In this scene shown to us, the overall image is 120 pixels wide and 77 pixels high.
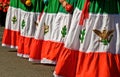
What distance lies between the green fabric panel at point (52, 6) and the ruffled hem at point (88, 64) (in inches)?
71.6

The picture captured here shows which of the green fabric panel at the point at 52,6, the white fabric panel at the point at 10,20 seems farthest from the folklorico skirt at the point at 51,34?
the white fabric panel at the point at 10,20

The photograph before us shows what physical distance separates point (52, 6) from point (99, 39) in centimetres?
221

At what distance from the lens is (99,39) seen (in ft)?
18.9

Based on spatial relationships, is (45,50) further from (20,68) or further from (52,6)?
(52,6)

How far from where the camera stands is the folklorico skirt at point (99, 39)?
18.7 feet

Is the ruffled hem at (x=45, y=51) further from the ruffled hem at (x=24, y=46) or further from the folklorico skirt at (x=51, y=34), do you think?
the ruffled hem at (x=24, y=46)

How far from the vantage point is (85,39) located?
5785mm

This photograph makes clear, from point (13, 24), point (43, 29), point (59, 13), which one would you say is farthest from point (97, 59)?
point (13, 24)

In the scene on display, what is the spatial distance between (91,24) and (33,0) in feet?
9.17

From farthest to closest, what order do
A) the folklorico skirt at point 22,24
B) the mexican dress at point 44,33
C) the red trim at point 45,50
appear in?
the folklorico skirt at point 22,24, the mexican dress at point 44,33, the red trim at point 45,50

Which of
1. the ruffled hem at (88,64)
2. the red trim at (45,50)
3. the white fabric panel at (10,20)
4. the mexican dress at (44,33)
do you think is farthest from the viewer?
the white fabric panel at (10,20)

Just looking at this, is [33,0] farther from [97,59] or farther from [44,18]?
[97,59]

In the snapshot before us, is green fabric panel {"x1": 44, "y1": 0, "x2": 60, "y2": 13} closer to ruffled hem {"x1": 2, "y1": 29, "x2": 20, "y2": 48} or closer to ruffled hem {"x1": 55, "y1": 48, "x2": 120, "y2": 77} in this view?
ruffled hem {"x1": 2, "y1": 29, "x2": 20, "y2": 48}

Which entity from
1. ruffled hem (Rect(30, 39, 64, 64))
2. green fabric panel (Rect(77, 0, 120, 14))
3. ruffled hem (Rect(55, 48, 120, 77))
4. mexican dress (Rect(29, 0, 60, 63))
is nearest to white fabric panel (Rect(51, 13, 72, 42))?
ruffled hem (Rect(30, 39, 64, 64))
